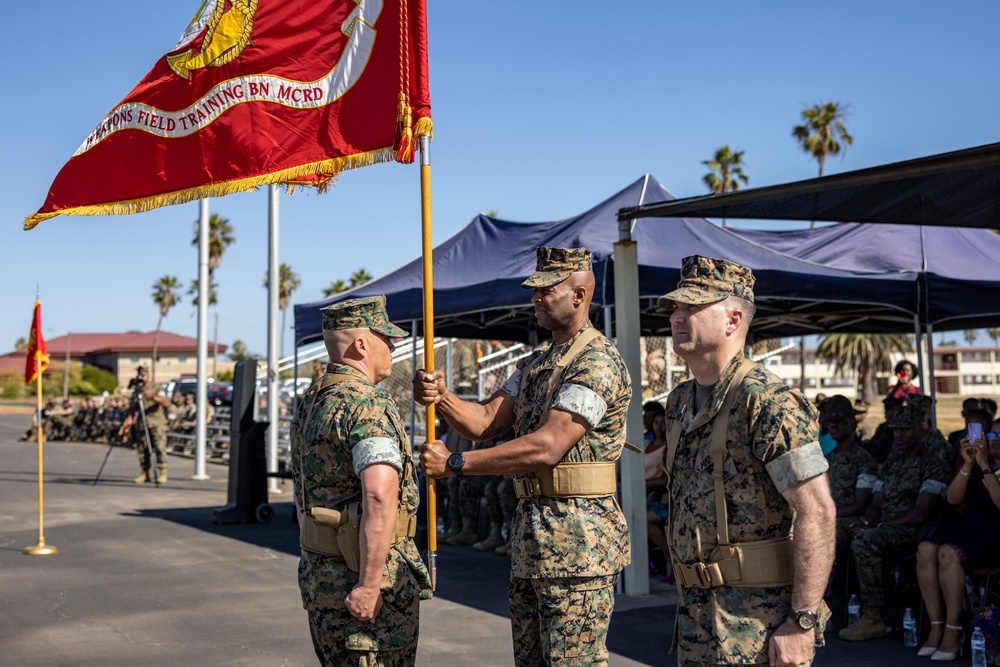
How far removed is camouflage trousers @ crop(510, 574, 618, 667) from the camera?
3654 millimetres

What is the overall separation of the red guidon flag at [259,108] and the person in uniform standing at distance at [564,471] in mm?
1323

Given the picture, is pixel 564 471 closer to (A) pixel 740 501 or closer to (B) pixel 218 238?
(A) pixel 740 501

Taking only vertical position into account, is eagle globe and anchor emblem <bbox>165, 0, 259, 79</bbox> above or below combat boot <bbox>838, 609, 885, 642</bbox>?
above

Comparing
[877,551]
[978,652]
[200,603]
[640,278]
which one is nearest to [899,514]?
[877,551]

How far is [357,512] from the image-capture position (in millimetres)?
3697

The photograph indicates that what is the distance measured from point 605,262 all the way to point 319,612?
5.36 metres

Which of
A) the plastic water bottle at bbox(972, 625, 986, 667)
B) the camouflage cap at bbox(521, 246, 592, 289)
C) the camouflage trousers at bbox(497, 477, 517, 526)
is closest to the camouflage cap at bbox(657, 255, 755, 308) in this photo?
the camouflage cap at bbox(521, 246, 592, 289)

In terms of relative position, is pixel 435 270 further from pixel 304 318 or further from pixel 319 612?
pixel 319 612

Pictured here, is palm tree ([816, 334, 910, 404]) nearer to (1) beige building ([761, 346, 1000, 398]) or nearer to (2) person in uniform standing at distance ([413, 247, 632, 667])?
(1) beige building ([761, 346, 1000, 398])

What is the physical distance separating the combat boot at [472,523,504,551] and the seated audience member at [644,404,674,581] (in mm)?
1849

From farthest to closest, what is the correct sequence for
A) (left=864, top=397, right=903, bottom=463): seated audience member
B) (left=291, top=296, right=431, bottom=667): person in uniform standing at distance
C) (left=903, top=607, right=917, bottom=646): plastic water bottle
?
(left=864, top=397, right=903, bottom=463): seated audience member, (left=903, top=607, right=917, bottom=646): plastic water bottle, (left=291, top=296, right=431, bottom=667): person in uniform standing at distance

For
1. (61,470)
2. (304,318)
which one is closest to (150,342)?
(61,470)

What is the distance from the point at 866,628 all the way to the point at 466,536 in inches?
209

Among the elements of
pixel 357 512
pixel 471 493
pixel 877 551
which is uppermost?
pixel 357 512
